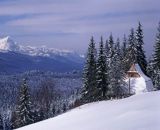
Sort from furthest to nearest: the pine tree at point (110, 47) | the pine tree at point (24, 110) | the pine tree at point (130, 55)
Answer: the pine tree at point (110, 47) → the pine tree at point (130, 55) → the pine tree at point (24, 110)

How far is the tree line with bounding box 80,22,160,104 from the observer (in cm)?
7531

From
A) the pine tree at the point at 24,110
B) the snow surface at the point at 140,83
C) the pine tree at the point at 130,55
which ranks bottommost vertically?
the pine tree at the point at 24,110

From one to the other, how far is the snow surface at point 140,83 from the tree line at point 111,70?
1514 mm

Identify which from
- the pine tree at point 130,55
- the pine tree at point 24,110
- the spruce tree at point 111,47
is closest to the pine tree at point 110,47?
the spruce tree at point 111,47

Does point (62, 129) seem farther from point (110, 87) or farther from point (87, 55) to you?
point (87, 55)

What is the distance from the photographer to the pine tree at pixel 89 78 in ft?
249

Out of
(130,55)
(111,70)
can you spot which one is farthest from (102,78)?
(130,55)

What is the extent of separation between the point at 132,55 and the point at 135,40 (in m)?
3.15

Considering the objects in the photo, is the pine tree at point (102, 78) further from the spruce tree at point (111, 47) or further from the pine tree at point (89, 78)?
the spruce tree at point (111, 47)

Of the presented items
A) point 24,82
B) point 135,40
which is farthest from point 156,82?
point 24,82

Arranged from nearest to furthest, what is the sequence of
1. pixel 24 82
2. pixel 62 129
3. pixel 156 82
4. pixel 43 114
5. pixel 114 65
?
pixel 62 129, pixel 24 82, pixel 114 65, pixel 156 82, pixel 43 114

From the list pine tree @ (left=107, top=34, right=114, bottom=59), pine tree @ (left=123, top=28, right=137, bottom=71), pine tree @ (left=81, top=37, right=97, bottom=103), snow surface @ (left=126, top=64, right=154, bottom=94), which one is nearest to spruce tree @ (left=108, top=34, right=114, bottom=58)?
pine tree @ (left=107, top=34, right=114, bottom=59)

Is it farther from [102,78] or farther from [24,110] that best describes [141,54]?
[24,110]

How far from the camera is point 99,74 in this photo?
248ft
